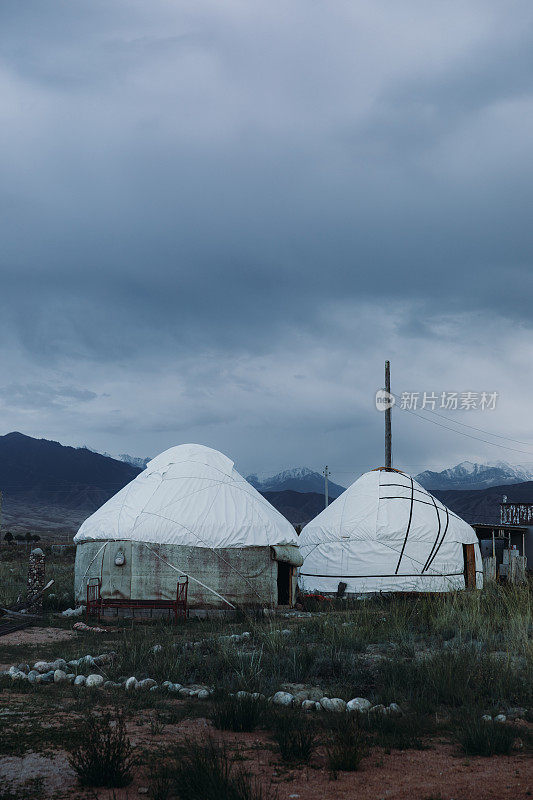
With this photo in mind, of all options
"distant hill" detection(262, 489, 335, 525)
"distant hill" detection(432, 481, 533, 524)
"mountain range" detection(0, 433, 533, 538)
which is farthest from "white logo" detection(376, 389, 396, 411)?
"distant hill" detection(262, 489, 335, 525)

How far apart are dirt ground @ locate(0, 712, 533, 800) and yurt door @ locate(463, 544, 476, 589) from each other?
50.7 ft

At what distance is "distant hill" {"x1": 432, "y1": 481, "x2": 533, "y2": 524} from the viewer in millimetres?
112688

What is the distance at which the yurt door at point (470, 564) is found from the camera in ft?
67.0

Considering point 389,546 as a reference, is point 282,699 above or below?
below

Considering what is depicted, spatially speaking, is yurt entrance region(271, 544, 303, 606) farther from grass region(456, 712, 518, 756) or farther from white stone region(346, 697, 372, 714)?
grass region(456, 712, 518, 756)

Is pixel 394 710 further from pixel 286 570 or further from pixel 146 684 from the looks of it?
pixel 286 570

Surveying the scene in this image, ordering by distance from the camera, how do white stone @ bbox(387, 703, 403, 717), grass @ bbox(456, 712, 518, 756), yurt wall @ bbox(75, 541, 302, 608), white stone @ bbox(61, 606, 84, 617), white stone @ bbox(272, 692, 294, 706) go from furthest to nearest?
yurt wall @ bbox(75, 541, 302, 608)
white stone @ bbox(61, 606, 84, 617)
white stone @ bbox(272, 692, 294, 706)
white stone @ bbox(387, 703, 403, 717)
grass @ bbox(456, 712, 518, 756)

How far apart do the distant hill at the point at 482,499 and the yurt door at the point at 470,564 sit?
296 ft

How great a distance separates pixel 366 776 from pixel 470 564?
16655mm

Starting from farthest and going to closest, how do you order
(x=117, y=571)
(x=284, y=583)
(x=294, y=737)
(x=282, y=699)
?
(x=284, y=583)
(x=117, y=571)
(x=282, y=699)
(x=294, y=737)

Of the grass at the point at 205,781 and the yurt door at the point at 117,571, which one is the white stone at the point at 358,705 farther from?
the yurt door at the point at 117,571

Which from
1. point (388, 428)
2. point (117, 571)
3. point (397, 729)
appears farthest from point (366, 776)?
point (388, 428)

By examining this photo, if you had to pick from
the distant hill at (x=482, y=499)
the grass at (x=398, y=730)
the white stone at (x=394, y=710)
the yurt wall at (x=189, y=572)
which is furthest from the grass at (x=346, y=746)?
the distant hill at (x=482, y=499)

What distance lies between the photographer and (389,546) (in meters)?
19.2
